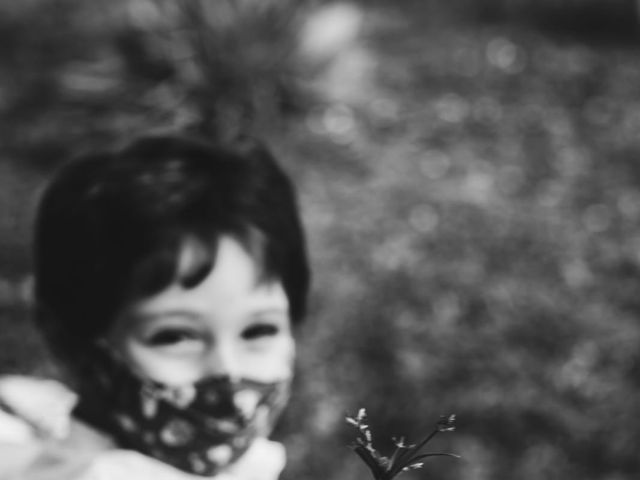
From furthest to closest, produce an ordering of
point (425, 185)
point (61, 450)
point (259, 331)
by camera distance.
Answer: point (425, 185), point (259, 331), point (61, 450)

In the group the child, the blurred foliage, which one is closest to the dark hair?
the child

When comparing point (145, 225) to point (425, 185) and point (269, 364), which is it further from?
point (425, 185)

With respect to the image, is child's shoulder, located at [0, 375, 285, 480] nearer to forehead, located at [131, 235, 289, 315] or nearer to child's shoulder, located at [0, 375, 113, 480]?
child's shoulder, located at [0, 375, 113, 480]

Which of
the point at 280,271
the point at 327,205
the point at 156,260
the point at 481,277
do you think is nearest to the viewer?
the point at 156,260

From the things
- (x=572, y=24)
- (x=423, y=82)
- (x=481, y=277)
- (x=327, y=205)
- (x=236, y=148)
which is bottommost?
(x=236, y=148)

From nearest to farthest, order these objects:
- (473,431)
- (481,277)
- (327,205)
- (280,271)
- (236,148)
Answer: (280,271) → (236,148) → (473,431) → (481,277) → (327,205)

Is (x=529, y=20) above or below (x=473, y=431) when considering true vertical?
above

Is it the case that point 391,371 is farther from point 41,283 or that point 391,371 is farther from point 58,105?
point 58,105

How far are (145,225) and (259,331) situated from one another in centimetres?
30

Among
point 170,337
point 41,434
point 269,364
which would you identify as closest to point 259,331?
point 269,364

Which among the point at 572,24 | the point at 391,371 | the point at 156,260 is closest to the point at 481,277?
the point at 391,371

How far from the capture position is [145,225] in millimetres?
1502

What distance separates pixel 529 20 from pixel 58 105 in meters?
4.58

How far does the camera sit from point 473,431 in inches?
125
